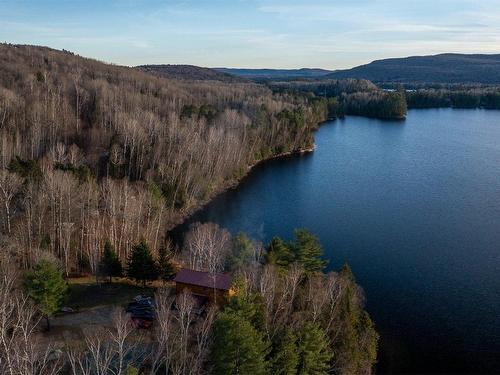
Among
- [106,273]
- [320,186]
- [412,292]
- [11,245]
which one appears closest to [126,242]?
[106,273]

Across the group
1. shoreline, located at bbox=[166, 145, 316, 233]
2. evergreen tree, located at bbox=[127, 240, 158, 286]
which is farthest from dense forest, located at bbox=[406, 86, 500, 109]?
evergreen tree, located at bbox=[127, 240, 158, 286]

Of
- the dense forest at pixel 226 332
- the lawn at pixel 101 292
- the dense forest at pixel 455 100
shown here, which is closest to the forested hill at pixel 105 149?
the lawn at pixel 101 292

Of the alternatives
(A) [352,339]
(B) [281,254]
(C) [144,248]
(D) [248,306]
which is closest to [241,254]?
(B) [281,254]

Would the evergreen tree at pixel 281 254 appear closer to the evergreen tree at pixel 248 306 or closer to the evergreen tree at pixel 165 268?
the evergreen tree at pixel 165 268

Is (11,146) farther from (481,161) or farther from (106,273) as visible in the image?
(481,161)

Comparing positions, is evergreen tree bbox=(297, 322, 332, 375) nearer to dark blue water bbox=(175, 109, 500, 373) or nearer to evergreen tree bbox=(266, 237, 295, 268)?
dark blue water bbox=(175, 109, 500, 373)
